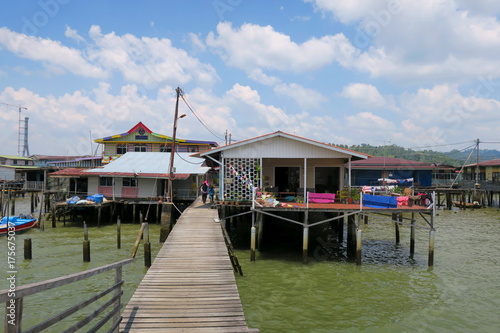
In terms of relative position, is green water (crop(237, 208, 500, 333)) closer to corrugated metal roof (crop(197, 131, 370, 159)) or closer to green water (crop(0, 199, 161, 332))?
green water (crop(0, 199, 161, 332))

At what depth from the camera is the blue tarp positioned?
16641 millimetres

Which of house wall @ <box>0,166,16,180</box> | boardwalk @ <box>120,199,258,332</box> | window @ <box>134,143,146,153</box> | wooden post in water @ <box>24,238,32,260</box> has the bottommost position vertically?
wooden post in water @ <box>24,238,32,260</box>

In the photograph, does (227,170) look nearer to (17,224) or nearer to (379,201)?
(379,201)

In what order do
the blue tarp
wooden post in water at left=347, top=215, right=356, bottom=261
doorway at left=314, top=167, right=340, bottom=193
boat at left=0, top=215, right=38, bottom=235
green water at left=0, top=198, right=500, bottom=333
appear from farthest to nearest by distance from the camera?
doorway at left=314, top=167, right=340, bottom=193
boat at left=0, top=215, right=38, bottom=235
wooden post in water at left=347, top=215, right=356, bottom=261
the blue tarp
green water at left=0, top=198, right=500, bottom=333

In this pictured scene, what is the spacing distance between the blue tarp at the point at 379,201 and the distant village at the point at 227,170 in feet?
10.1

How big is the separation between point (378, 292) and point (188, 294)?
816 cm

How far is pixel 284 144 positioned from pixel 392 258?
8.70 meters

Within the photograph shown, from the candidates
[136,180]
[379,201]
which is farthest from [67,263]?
[379,201]

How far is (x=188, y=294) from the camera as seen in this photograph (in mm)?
8711

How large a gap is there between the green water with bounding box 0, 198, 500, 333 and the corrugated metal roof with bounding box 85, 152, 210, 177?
879 centimetres

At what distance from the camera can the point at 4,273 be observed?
50.0 ft

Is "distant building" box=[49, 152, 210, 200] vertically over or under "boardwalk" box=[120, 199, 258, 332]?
over

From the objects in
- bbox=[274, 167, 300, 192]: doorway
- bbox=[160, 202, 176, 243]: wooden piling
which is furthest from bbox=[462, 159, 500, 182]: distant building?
bbox=[160, 202, 176, 243]: wooden piling

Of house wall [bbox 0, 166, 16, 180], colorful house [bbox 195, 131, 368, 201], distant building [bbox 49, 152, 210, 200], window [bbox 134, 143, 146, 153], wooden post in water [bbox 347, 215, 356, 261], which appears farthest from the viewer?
house wall [bbox 0, 166, 16, 180]
